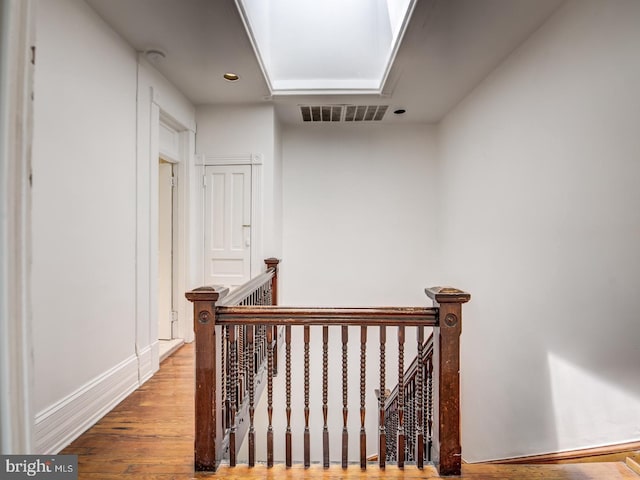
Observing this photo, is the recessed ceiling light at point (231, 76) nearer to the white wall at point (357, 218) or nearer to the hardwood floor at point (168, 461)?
the white wall at point (357, 218)

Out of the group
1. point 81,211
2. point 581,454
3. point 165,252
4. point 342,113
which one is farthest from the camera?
point 342,113

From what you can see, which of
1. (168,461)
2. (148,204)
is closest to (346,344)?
(168,461)

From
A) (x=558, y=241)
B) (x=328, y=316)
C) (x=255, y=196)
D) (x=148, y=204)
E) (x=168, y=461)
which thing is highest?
(x=255, y=196)

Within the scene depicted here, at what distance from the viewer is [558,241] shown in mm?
2477

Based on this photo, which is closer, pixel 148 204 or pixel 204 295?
pixel 204 295

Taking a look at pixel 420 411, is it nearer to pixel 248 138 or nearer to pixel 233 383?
pixel 233 383

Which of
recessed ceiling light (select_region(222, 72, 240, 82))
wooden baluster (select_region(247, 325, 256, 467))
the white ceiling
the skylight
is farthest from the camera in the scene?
the skylight

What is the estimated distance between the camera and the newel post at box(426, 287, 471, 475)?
1.72 meters

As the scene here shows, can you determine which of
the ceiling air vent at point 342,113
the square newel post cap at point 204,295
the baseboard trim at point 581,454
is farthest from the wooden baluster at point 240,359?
the ceiling air vent at point 342,113

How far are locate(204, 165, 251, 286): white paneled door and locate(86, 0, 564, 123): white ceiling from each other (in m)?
0.86

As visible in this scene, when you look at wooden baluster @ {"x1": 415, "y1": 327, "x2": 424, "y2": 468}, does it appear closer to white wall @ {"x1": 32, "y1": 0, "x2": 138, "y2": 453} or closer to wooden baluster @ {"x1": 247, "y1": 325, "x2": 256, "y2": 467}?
wooden baluster @ {"x1": 247, "y1": 325, "x2": 256, "y2": 467}

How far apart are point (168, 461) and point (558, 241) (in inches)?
109

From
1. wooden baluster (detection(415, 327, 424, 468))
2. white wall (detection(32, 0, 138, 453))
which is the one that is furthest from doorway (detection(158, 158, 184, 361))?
wooden baluster (detection(415, 327, 424, 468))

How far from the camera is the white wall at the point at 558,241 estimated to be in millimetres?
1939
